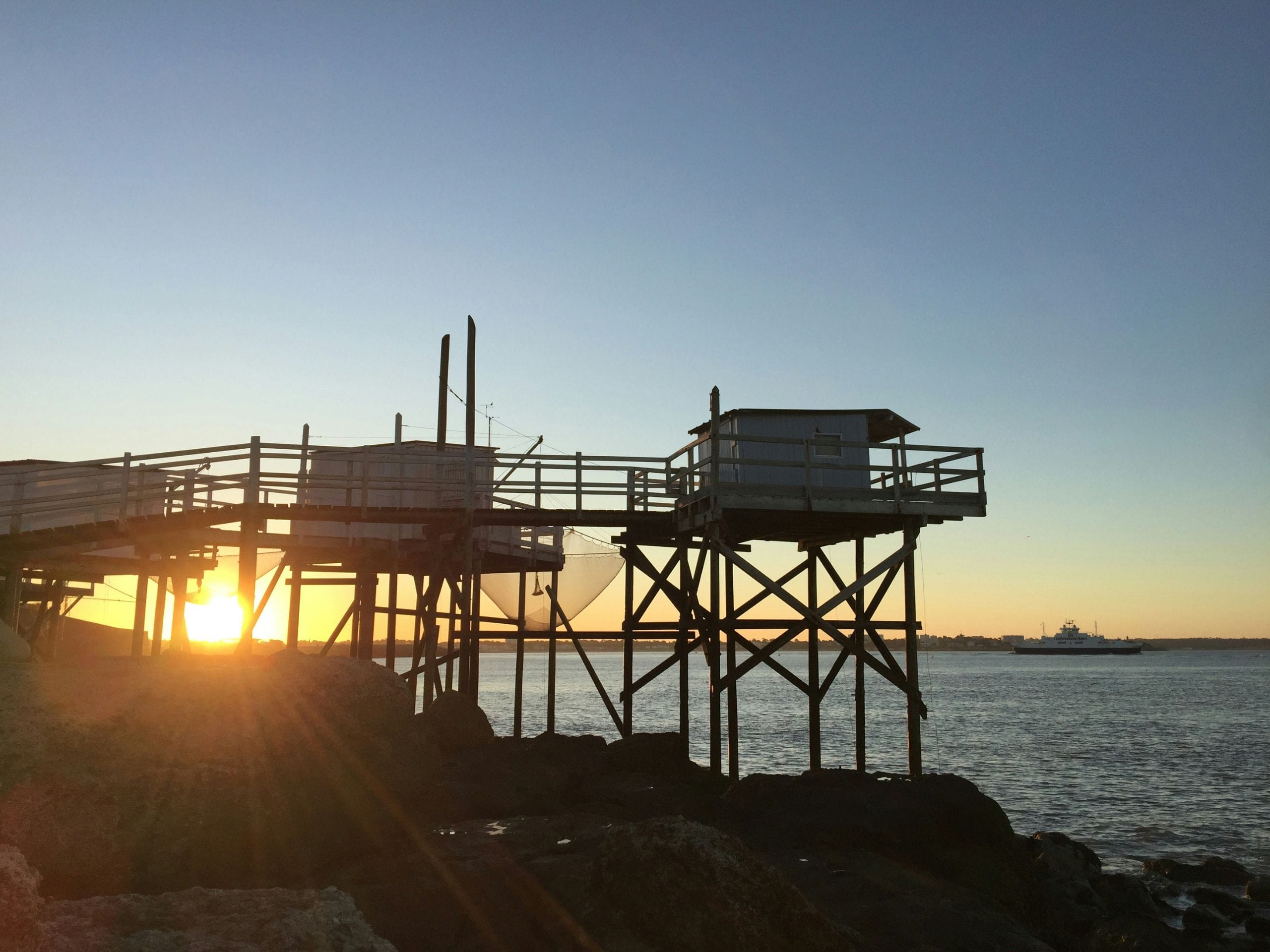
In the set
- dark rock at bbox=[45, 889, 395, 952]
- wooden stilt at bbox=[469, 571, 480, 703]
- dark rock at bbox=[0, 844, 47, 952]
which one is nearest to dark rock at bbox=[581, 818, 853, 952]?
dark rock at bbox=[45, 889, 395, 952]

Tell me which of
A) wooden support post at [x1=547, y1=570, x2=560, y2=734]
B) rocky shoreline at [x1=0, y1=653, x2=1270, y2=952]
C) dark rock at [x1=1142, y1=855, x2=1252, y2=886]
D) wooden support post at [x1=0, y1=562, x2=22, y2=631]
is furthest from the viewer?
wooden support post at [x1=547, y1=570, x2=560, y2=734]

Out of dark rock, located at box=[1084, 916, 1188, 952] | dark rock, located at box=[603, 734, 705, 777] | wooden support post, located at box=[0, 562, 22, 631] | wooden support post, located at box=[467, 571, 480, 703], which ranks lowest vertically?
dark rock, located at box=[1084, 916, 1188, 952]

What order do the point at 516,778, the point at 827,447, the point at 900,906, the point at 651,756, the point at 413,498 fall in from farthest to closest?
1. the point at 413,498
2. the point at 827,447
3. the point at 651,756
4. the point at 516,778
5. the point at 900,906

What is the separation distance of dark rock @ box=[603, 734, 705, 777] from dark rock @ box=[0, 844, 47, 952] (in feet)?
43.5

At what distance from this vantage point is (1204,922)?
52.0ft

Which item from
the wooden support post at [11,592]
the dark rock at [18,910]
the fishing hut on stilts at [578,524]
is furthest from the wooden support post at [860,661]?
the wooden support post at [11,592]

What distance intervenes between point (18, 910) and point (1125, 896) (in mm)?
16968

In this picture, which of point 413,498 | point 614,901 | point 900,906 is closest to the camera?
point 614,901

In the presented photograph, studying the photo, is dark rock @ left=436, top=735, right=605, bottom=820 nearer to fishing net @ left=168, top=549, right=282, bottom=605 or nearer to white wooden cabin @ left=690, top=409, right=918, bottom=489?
white wooden cabin @ left=690, top=409, right=918, bottom=489

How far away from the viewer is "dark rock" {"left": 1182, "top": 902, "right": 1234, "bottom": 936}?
15586 millimetres

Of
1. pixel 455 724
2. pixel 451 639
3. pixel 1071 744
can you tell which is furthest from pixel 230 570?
pixel 1071 744

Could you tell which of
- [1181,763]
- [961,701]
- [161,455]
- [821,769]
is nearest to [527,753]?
[821,769]

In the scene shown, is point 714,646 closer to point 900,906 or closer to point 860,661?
point 860,661

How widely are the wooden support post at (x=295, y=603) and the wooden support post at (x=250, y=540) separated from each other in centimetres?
749
